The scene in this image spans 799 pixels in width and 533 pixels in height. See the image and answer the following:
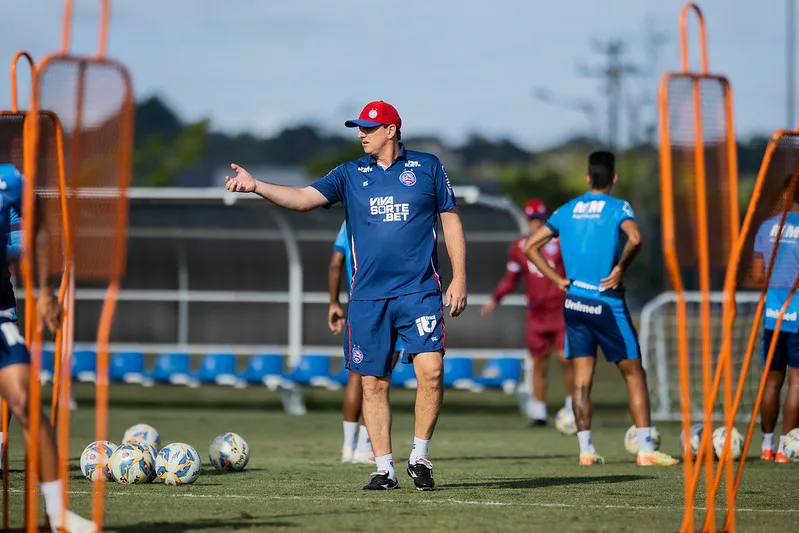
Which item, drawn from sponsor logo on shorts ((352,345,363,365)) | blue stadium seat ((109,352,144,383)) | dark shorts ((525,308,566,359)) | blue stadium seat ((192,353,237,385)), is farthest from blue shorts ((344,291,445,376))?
blue stadium seat ((109,352,144,383))

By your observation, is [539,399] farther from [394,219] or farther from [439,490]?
[394,219]

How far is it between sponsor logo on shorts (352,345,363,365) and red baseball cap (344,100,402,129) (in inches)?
54.8

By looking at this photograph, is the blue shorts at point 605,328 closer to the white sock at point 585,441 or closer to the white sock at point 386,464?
the white sock at point 585,441

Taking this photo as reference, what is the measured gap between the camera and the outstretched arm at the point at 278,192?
7656mm

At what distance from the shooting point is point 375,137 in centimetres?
832

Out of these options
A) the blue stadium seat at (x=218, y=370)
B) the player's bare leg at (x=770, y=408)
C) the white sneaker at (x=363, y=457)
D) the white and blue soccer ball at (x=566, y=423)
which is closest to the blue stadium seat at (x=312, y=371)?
the blue stadium seat at (x=218, y=370)

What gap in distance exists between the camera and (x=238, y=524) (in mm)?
6402

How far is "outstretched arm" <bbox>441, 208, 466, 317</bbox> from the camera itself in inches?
317

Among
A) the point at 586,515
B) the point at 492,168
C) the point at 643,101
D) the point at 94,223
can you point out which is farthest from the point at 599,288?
the point at 492,168

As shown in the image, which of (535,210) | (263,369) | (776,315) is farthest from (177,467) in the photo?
(263,369)

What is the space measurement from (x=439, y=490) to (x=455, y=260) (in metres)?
1.42

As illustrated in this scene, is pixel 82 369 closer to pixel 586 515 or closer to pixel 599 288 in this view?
pixel 599 288

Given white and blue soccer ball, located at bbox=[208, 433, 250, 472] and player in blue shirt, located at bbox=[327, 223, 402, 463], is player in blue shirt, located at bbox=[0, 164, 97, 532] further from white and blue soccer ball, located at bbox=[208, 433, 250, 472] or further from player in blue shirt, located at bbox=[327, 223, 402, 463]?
player in blue shirt, located at bbox=[327, 223, 402, 463]

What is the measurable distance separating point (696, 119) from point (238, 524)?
2.86 m
